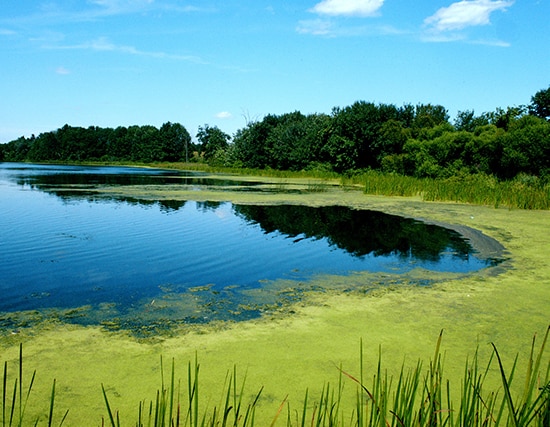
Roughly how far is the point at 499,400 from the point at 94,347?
278 cm

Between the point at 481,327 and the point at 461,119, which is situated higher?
the point at 461,119

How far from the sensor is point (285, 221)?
1087cm

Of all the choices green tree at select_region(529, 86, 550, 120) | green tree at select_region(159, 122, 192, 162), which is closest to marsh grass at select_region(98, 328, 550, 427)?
green tree at select_region(529, 86, 550, 120)

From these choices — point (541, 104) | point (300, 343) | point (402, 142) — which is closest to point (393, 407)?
point (300, 343)

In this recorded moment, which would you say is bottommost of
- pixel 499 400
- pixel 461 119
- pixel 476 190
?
pixel 499 400

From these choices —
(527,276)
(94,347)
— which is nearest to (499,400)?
(94,347)

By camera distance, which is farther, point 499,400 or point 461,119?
point 461,119

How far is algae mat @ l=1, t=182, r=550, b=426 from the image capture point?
2.90 meters

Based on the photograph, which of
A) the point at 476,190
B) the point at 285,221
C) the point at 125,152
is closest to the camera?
the point at 285,221

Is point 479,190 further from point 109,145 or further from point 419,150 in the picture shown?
point 109,145

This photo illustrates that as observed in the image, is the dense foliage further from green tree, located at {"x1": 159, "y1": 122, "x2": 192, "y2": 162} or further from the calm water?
the calm water

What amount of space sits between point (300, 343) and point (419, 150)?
23.4m

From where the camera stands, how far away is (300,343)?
3.69 metres

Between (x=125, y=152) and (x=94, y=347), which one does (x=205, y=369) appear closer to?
(x=94, y=347)
